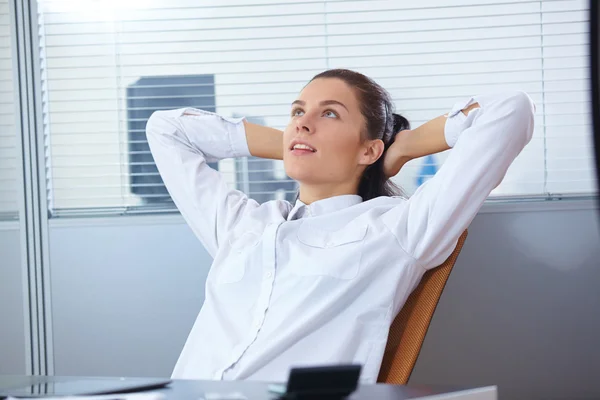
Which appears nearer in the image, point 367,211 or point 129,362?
point 367,211

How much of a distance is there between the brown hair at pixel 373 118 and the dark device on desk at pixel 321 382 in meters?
1.47

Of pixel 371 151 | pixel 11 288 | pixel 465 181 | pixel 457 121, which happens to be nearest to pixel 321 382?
pixel 465 181

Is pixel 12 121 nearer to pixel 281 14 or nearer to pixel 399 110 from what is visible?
pixel 281 14

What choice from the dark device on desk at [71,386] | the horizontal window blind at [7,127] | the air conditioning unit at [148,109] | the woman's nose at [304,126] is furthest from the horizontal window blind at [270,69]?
the dark device on desk at [71,386]

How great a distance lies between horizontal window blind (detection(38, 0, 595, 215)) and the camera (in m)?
2.48

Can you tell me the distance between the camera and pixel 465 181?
1.60 m

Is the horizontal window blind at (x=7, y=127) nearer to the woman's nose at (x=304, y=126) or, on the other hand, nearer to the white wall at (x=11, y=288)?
the white wall at (x=11, y=288)

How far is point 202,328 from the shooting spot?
1.81 m

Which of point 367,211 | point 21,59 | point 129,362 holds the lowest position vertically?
point 129,362

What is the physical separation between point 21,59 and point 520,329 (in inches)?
77.5

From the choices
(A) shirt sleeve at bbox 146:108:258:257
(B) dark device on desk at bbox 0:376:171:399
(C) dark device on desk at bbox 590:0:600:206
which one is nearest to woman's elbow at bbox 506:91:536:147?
(A) shirt sleeve at bbox 146:108:258:257

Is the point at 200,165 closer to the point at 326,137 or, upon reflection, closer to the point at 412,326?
the point at 326,137

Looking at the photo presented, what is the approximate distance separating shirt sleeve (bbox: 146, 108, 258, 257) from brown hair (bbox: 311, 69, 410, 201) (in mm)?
328

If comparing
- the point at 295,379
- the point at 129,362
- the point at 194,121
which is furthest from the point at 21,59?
the point at 295,379
